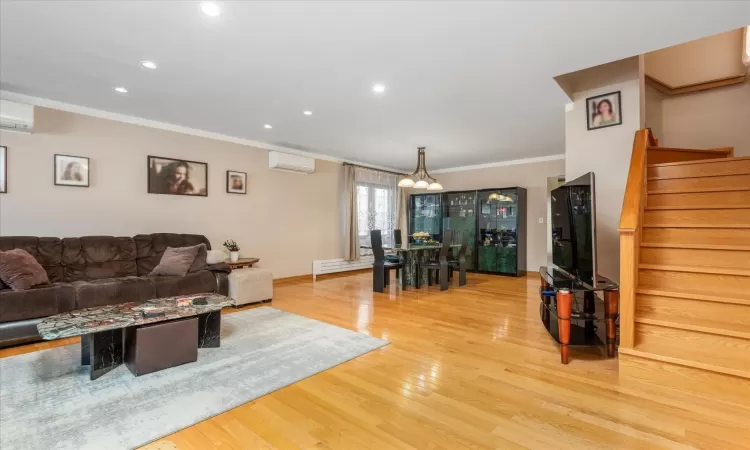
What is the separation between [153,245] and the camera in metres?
4.32

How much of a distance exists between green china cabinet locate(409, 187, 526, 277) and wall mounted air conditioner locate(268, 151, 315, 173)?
3.25 meters

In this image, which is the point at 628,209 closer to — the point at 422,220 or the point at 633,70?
the point at 633,70

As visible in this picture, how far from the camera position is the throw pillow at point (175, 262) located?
13.2ft

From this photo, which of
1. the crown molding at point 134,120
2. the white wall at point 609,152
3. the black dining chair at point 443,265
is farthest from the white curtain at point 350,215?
the white wall at point 609,152

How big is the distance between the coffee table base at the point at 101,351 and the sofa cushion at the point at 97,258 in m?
1.55

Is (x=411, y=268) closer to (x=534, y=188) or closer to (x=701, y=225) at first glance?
(x=534, y=188)

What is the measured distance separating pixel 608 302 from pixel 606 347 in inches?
17.4

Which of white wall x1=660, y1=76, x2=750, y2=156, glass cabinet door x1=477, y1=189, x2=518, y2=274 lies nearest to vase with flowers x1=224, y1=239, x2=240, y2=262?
glass cabinet door x1=477, y1=189, x2=518, y2=274

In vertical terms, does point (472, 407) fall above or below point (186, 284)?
below

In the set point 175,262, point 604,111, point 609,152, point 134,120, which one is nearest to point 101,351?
point 175,262

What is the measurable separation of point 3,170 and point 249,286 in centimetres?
285

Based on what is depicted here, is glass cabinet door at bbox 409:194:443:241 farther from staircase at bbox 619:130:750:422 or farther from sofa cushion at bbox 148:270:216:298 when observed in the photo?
sofa cushion at bbox 148:270:216:298

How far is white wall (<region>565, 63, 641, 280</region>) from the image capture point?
352cm

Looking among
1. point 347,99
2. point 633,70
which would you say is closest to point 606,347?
point 633,70
